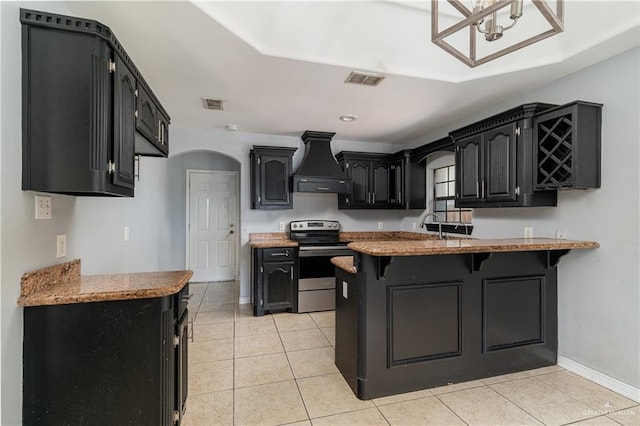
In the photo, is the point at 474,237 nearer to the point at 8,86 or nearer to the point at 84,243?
the point at 84,243

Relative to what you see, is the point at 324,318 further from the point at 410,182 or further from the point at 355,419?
the point at 410,182

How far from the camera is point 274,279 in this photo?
3871 millimetres

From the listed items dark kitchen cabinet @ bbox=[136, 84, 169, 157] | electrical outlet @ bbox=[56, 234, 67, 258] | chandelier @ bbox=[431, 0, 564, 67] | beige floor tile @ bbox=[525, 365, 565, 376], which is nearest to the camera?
chandelier @ bbox=[431, 0, 564, 67]

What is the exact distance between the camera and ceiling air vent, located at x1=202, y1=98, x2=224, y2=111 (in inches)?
121

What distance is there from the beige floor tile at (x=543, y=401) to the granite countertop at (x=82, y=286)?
2337 mm

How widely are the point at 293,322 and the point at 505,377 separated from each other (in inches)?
84.8

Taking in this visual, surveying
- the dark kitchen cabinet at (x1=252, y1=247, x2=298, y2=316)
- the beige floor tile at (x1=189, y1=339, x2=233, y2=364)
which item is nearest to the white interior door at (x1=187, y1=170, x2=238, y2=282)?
the dark kitchen cabinet at (x1=252, y1=247, x2=298, y2=316)

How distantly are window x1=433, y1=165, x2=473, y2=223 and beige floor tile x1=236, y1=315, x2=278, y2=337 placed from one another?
106 inches

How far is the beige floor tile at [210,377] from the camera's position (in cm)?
224

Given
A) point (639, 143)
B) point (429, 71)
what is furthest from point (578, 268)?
point (429, 71)

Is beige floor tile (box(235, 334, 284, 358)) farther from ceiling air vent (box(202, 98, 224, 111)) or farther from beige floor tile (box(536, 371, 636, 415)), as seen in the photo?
ceiling air vent (box(202, 98, 224, 111))

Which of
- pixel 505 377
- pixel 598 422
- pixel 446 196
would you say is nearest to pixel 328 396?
pixel 505 377

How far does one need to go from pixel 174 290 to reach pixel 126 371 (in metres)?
0.44

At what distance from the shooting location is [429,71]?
2551 millimetres
